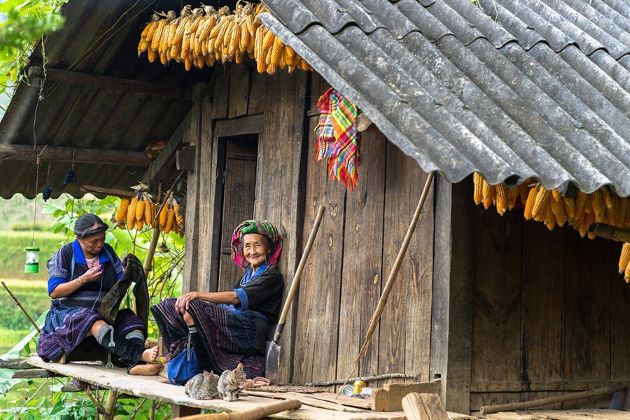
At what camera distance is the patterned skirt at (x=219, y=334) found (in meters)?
6.91

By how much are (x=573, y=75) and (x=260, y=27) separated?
194 centimetres

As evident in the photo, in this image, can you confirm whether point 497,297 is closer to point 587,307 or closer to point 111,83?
point 587,307

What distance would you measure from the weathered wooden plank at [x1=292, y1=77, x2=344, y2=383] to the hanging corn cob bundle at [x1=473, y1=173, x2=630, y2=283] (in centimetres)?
199

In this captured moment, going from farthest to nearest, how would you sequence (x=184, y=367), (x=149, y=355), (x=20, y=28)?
(x=149, y=355) < (x=184, y=367) < (x=20, y=28)

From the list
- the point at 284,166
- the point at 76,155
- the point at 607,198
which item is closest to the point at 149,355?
the point at 284,166

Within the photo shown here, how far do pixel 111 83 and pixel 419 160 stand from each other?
Answer: 14.9 feet

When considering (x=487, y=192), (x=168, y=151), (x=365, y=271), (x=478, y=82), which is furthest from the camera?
(x=168, y=151)

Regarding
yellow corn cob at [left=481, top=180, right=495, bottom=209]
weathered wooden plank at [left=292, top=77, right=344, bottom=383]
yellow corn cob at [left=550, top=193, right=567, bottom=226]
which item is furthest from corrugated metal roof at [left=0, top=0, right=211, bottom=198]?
yellow corn cob at [left=550, top=193, right=567, bottom=226]

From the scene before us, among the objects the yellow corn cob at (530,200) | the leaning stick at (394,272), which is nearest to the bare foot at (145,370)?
the leaning stick at (394,272)

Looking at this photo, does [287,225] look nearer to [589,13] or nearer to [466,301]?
[466,301]

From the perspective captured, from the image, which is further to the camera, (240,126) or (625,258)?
(240,126)

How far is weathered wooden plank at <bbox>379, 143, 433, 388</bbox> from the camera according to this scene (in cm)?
621

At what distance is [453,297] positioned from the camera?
6.02 m

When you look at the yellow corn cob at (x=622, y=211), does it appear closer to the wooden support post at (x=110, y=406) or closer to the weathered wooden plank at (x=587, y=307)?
the weathered wooden plank at (x=587, y=307)
